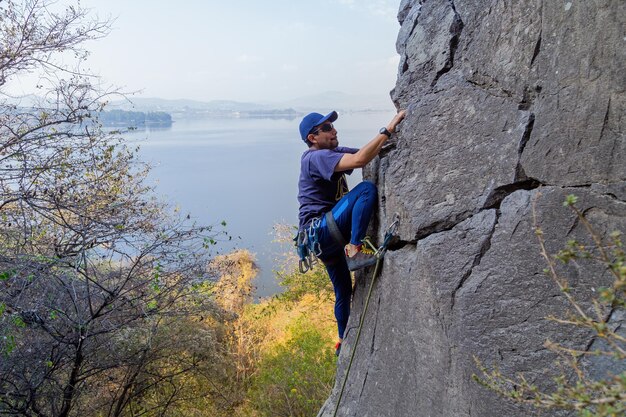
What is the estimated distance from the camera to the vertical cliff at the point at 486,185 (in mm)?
2732

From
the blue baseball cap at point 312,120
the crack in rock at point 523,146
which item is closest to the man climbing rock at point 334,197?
the blue baseball cap at point 312,120

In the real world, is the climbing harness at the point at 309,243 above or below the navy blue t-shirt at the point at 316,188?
below

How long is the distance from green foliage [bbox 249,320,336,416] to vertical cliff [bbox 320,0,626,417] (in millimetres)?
5836

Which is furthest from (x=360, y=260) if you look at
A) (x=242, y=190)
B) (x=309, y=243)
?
(x=242, y=190)

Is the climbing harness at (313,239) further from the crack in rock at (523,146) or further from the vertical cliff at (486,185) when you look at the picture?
the crack in rock at (523,146)

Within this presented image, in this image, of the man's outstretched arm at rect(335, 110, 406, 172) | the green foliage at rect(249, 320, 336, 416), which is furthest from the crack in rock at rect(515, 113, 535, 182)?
the green foliage at rect(249, 320, 336, 416)

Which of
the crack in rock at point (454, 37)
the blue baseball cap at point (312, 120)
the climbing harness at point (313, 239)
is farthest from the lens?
the blue baseball cap at point (312, 120)

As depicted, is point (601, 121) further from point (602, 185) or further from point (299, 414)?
point (299, 414)

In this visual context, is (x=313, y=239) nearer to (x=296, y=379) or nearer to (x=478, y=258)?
(x=478, y=258)

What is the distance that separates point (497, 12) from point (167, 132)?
107849 millimetres

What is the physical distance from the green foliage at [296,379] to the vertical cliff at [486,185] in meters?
5.84

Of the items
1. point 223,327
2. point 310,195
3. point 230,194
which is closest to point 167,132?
point 230,194

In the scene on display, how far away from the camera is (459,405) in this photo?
10.6 ft

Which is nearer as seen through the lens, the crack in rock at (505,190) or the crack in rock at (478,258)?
the crack in rock at (505,190)
